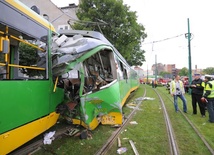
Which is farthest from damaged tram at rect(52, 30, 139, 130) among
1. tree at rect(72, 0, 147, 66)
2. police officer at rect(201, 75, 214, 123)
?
tree at rect(72, 0, 147, 66)

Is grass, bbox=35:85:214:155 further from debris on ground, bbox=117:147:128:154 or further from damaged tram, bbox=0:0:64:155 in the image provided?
damaged tram, bbox=0:0:64:155

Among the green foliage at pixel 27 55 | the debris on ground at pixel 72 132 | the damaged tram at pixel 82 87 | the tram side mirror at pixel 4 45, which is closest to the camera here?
the tram side mirror at pixel 4 45

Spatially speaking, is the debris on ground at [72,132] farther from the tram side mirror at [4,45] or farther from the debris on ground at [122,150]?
the tram side mirror at [4,45]

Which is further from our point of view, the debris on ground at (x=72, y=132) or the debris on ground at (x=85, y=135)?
the debris on ground at (x=72, y=132)

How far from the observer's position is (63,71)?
4945 mm

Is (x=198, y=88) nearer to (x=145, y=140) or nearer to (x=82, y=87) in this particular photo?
(x=145, y=140)

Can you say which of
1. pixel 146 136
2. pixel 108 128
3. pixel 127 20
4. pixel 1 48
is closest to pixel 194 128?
pixel 146 136

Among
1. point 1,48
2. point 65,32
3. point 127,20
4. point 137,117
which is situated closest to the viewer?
point 1,48

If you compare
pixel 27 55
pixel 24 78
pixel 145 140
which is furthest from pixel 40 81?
pixel 145 140

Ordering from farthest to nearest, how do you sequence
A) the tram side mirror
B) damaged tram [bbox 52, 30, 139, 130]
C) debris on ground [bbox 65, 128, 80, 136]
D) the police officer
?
the police officer
debris on ground [bbox 65, 128, 80, 136]
damaged tram [bbox 52, 30, 139, 130]
the tram side mirror

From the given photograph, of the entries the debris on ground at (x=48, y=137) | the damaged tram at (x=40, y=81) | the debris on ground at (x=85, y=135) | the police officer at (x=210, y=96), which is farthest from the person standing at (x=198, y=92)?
the debris on ground at (x=48, y=137)

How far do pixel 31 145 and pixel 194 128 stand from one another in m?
4.96

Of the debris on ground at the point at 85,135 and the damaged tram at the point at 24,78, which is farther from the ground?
the damaged tram at the point at 24,78

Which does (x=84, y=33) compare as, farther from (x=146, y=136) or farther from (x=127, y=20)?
(x=127, y=20)
